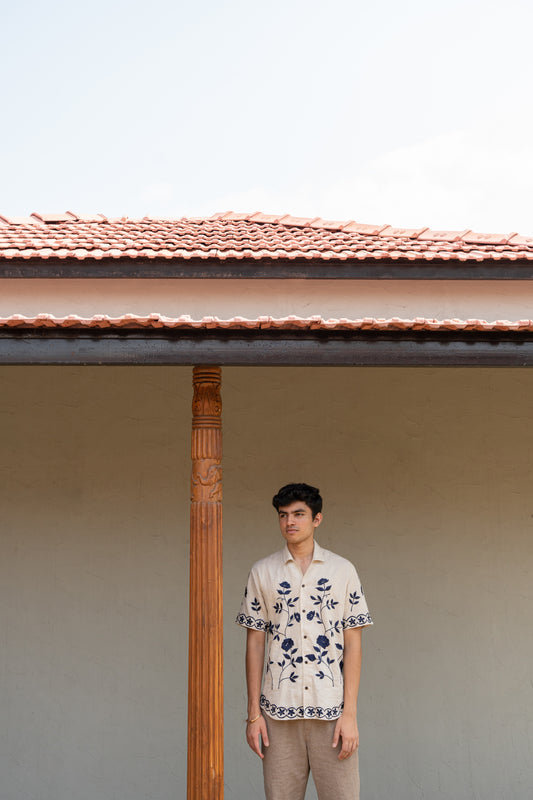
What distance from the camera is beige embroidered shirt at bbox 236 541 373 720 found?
3.05 meters

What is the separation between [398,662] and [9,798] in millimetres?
2602

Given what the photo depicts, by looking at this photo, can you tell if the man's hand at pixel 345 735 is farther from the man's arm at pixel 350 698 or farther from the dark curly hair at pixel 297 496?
the dark curly hair at pixel 297 496

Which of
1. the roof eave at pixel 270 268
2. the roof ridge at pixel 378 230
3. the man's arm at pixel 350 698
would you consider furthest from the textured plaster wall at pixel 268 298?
the man's arm at pixel 350 698

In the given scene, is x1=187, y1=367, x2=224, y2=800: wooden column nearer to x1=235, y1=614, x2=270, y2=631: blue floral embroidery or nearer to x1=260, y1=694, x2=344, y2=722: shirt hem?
x1=235, y1=614, x2=270, y2=631: blue floral embroidery

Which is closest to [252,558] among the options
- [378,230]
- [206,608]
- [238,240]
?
[206,608]

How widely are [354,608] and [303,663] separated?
30cm

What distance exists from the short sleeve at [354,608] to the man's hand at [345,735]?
36cm

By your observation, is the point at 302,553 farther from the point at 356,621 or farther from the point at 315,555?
the point at 356,621

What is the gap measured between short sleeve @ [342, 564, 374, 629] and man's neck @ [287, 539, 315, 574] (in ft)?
0.59

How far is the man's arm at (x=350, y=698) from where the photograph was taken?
3025 mm

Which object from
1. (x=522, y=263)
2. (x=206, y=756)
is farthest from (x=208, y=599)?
(x=522, y=263)

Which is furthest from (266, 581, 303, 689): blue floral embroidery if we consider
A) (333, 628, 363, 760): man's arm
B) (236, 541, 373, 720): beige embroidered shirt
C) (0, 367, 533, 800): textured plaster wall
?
(0, 367, 533, 800): textured plaster wall

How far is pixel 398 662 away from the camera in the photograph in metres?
4.93

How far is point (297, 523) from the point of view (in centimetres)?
320
